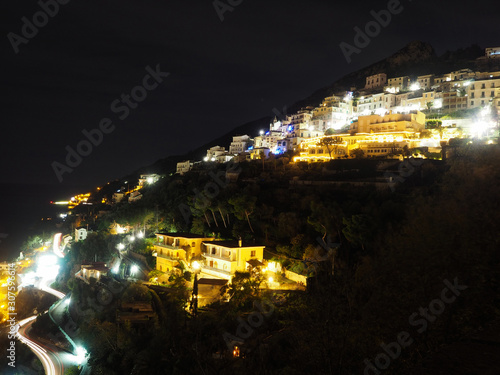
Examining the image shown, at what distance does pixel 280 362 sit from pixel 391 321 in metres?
4.12

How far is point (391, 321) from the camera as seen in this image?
7.88 metres

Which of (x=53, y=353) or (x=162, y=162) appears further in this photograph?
(x=162, y=162)

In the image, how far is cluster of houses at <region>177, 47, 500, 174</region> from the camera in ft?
107

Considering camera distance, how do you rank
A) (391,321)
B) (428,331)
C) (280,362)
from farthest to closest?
1. (280,362)
2. (391,321)
3. (428,331)

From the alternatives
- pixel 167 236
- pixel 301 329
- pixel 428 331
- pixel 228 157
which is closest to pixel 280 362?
pixel 301 329

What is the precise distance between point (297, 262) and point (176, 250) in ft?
24.9

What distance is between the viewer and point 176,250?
21.5 metres

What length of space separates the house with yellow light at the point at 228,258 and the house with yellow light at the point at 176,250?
139cm

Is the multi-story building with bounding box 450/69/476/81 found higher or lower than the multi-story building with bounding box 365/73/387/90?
lower

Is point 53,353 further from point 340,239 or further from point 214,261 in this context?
point 340,239

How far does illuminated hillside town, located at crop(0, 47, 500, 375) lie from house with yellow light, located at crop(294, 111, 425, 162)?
18 centimetres

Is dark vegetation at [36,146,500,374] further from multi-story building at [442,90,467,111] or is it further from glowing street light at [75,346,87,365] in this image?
multi-story building at [442,90,467,111]

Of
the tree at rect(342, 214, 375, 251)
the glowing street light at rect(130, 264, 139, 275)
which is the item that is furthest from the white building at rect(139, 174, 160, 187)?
the tree at rect(342, 214, 375, 251)

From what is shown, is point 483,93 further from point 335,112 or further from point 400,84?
point 400,84
